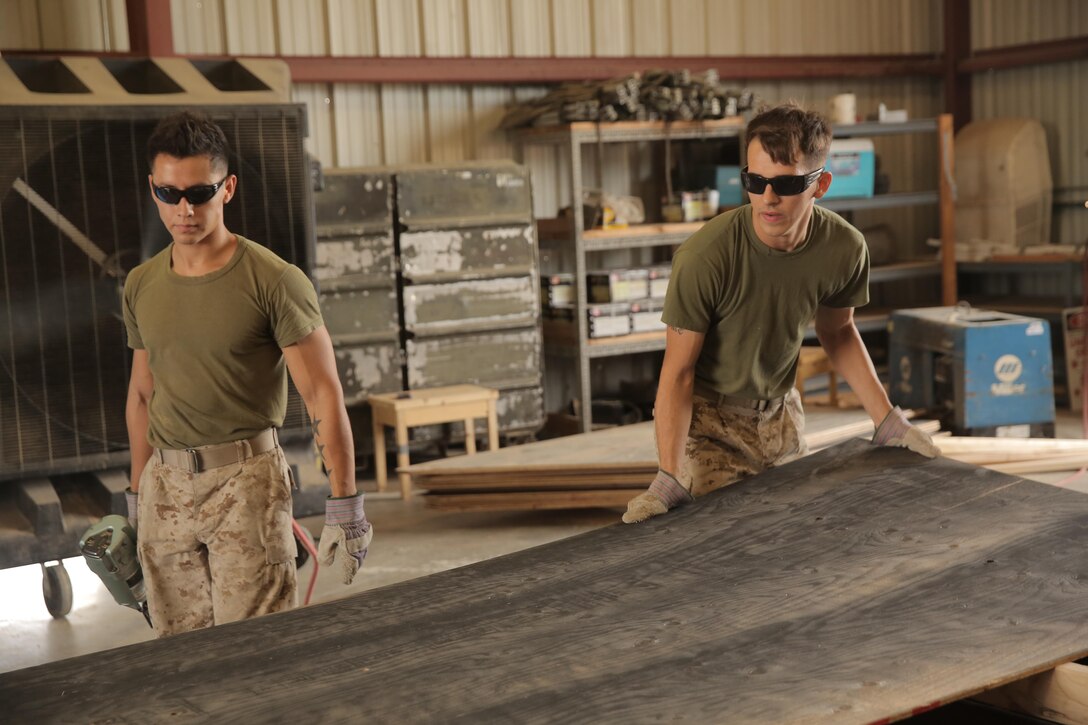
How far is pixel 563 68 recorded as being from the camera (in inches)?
363

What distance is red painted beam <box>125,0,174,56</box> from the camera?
743cm

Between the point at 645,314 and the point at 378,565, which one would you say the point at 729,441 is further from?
the point at 645,314

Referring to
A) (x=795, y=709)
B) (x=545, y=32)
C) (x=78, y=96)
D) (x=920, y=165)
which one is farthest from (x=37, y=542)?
(x=920, y=165)

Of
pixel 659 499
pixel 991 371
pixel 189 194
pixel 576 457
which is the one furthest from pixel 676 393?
pixel 991 371

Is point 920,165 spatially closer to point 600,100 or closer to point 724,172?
point 724,172

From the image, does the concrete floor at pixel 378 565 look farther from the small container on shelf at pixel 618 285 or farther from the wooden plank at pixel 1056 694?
the wooden plank at pixel 1056 694

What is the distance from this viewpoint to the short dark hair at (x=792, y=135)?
3422mm

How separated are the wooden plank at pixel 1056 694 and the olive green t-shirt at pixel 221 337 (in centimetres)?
197

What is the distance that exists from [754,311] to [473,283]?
15.3 ft

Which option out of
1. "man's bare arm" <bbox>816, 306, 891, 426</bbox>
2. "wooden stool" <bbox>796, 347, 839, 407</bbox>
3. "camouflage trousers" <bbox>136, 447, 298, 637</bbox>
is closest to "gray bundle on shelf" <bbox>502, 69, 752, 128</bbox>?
"wooden stool" <bbox>796, 347, 839, 407</bbox>

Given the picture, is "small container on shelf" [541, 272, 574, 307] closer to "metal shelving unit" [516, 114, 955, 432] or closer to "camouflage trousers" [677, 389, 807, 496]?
"metal shelving unit" [516, 114, 955, 432]

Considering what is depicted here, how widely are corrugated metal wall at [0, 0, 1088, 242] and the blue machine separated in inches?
117

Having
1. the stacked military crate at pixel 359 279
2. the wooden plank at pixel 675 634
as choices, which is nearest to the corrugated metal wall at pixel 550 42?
the stacked military crate at pixel 359 279

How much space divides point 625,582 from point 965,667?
2.78 feet
